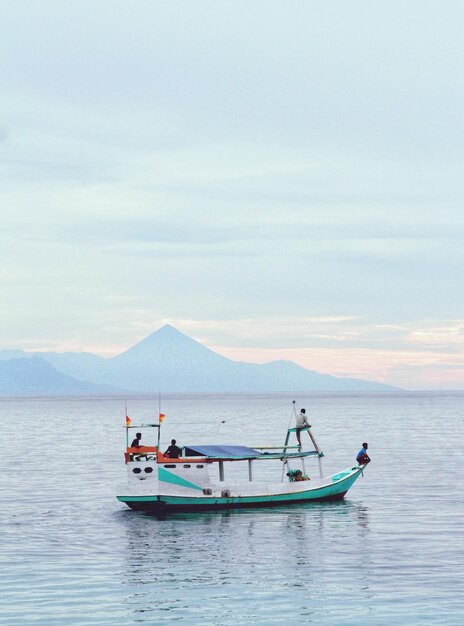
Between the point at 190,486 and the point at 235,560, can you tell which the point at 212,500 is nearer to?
the point at 190,486

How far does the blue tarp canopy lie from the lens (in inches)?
2171

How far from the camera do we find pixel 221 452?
5597 cm

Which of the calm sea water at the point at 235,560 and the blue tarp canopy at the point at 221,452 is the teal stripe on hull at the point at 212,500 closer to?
the calm sea water at the point at 235,560

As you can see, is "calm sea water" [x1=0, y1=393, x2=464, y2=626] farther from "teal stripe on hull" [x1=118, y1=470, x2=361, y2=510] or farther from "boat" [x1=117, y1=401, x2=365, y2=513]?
"boat" [x1=117, y1=401, x2=365, y2=513]

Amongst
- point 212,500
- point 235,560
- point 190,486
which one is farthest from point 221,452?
point 235,560

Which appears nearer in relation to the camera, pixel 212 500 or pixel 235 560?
pixel 235 560

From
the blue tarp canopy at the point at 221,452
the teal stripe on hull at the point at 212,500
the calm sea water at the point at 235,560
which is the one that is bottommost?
the calm sea water at the point at 235,560

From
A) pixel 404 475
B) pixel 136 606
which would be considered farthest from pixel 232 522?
pixel 404 475

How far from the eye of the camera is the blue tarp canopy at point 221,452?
5515 cm

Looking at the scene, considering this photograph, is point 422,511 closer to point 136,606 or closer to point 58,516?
point 58,516

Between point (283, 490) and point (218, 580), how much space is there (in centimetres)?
2014

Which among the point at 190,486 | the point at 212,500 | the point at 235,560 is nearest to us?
the point at 235,560

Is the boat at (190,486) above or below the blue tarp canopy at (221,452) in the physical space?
below

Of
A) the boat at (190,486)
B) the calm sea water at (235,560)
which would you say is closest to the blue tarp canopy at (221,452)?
the boat at (190,486)
